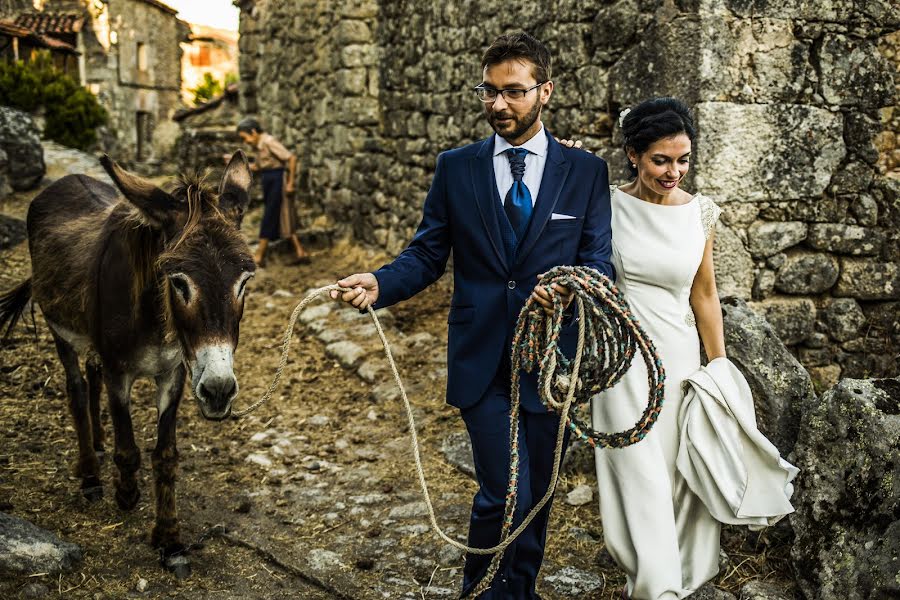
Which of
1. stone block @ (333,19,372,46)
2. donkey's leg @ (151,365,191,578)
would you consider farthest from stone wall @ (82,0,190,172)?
donkey's leg @ (151,365,191,578)

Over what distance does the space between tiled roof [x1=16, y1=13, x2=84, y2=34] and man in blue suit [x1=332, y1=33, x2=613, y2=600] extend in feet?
93.1

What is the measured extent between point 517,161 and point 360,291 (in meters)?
0.71

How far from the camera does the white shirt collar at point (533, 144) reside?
278cm

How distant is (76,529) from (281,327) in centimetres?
385

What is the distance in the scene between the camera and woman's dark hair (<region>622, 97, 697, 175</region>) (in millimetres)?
2805

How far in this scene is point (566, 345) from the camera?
9.14ft

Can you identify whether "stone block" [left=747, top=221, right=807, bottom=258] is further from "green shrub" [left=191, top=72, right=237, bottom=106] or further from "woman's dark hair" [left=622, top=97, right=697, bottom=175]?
"green shrub" [left=191, top=72, right=237, bottom=106]

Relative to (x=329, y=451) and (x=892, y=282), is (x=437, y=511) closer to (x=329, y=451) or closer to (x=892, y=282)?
(x=329, y=451)

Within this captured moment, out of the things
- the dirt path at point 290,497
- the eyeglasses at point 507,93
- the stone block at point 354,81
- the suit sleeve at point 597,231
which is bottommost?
the dirt path at point 290,497

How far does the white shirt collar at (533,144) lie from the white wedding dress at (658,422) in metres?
0.48

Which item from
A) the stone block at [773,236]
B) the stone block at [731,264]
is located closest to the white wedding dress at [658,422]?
the stone block at [731,264]

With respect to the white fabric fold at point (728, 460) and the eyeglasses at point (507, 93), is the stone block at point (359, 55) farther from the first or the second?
the white fabric fold at point (728, 460)

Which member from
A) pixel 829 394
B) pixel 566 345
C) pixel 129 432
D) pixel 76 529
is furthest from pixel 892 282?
pixel 76 529

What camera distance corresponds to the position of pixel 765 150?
13.9ft
